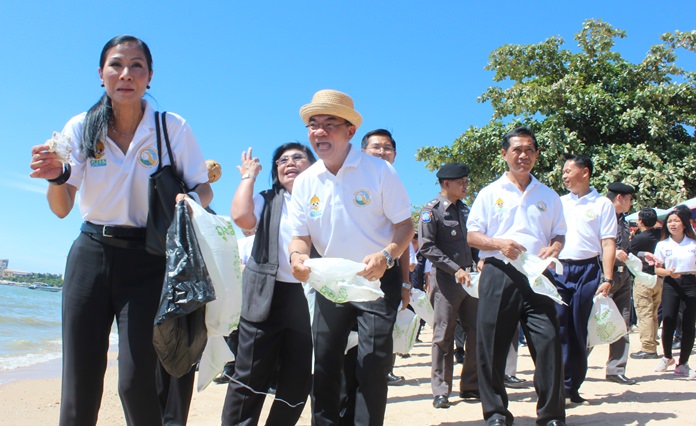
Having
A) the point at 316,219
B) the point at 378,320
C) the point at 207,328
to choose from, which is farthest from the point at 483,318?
the point at 207,328

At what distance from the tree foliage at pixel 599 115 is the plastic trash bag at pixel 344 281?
634 inches

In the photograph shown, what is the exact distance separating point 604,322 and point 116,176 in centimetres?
468

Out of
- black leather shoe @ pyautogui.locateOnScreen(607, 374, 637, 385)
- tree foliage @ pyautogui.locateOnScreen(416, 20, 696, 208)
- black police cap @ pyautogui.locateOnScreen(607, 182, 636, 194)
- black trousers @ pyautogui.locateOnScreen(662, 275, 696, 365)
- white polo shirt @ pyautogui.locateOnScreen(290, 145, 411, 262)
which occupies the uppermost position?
tree foliage @ pyautogui.locateOnScreen(416, 20, 696, 208)

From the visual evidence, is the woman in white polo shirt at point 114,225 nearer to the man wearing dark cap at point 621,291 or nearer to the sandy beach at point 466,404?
the sandy beach at point 466,404

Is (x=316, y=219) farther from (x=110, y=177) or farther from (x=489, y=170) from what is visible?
(x=489, y=170)

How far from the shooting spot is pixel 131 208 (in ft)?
9.77

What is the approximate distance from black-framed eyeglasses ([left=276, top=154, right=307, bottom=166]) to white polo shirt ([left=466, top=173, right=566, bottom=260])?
1530 millimetres

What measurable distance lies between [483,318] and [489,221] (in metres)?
0.81

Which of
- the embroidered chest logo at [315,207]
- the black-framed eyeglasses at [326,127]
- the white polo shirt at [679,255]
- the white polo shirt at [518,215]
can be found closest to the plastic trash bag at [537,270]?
the white polo shirt at [518,215]

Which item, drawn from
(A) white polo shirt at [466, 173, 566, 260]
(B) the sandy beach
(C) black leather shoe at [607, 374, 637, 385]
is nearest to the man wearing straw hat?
(A) white polo shirt at [466, 173, 566, 260]

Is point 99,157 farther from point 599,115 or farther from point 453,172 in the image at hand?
point 599,115

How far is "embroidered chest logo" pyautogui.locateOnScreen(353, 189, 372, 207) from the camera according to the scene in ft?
12.4

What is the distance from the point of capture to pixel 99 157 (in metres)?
3.00

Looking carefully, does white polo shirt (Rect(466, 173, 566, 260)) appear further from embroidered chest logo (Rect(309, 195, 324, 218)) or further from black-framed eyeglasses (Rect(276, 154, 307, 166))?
embroidered chest logo (Rect(309, 195, 324, 218))
